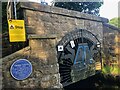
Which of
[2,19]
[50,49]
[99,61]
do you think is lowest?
[99,61]

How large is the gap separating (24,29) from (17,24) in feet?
0.85

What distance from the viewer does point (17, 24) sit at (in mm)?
5176

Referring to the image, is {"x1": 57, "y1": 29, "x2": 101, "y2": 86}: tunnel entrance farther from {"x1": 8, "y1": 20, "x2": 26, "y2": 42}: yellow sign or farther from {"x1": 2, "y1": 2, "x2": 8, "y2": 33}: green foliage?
{"x1": 2, "y1": 2, "x2": 8, "y2": 33}: green foliage

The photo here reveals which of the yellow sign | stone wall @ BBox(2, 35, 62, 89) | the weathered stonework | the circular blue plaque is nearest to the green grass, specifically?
the weathered stonework

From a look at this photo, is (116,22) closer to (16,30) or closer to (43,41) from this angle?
(43,41)

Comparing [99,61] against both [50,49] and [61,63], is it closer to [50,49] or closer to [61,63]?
[61,63]

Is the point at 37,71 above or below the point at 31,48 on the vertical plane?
below

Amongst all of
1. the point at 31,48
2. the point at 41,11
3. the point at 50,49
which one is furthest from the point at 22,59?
the point at 41,11

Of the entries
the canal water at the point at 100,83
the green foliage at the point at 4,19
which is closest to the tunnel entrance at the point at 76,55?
the canal water at the point at 100,83

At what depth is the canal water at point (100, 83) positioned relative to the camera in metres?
8.02

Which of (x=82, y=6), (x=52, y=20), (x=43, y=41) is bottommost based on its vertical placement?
(x=43, y=41)

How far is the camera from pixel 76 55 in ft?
23.0

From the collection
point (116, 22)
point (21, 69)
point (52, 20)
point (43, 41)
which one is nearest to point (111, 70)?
point (52, 20)

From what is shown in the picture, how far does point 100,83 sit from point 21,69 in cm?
471
